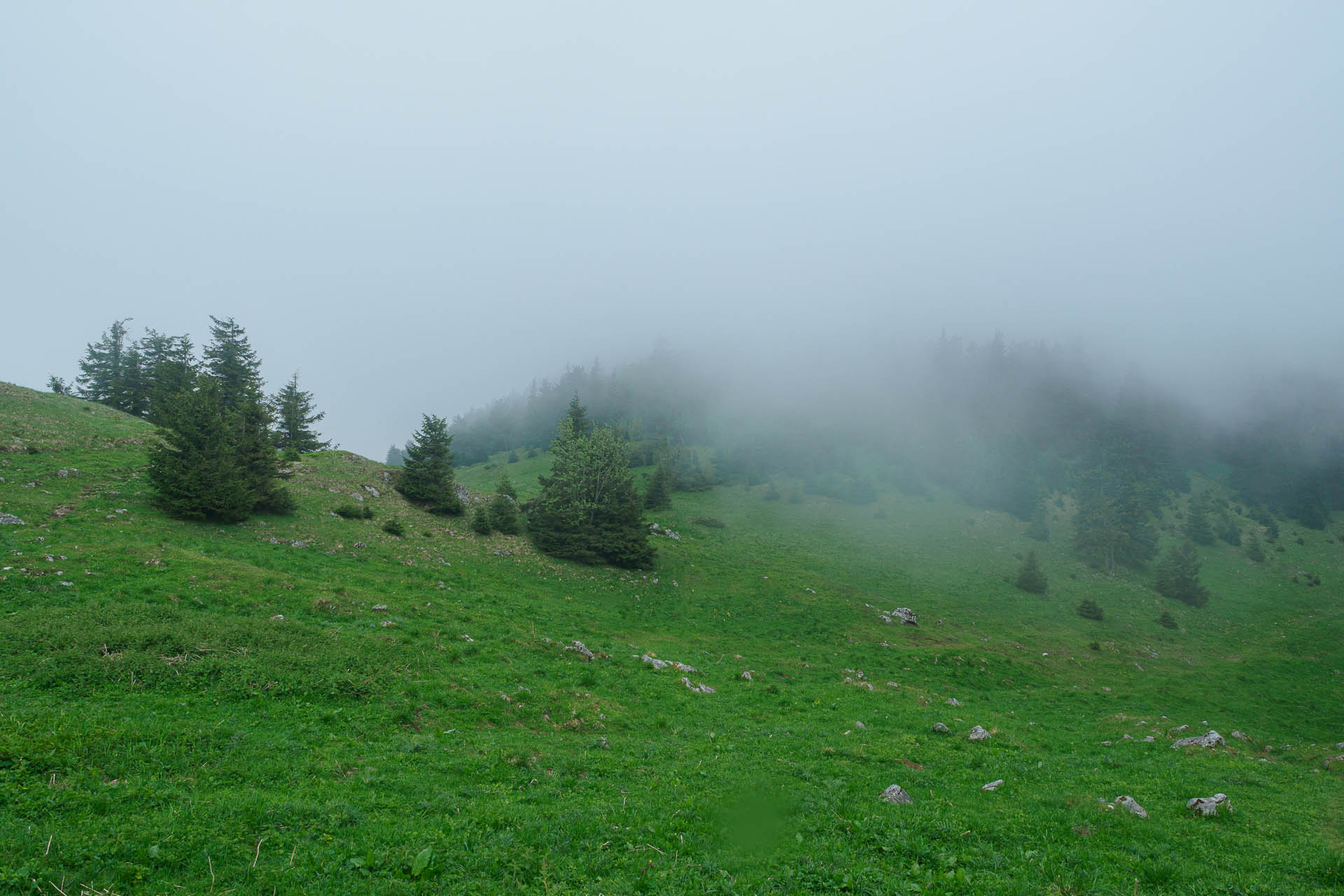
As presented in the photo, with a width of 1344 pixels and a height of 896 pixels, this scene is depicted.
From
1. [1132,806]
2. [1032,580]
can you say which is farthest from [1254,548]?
[1132,806]

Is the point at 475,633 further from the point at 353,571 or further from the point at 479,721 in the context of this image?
the point at 353,571

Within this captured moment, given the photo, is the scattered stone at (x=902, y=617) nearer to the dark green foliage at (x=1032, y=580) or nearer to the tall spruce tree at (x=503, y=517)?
the dark green foliage at (x=1032, y=580)

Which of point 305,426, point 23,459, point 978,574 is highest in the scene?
point 305,426

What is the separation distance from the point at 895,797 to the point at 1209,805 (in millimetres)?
7059

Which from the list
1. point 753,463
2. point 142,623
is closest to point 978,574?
point 753,463

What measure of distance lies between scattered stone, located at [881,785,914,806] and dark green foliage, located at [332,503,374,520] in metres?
35.7

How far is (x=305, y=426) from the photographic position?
58875mm

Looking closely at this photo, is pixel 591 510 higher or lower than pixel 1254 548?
higher

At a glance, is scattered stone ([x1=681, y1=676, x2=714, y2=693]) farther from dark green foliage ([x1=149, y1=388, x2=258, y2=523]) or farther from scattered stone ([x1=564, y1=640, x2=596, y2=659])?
dark green foliage ([x1=149, y1=388, x2=258, y2=523])

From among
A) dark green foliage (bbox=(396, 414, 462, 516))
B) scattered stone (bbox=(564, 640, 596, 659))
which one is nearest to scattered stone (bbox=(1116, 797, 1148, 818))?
scattered stone (bbox=(564, 640, 596, 659))

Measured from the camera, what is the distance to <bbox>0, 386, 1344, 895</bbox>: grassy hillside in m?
7.38

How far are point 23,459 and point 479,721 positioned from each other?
34.5 m

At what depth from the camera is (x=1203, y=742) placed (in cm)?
1662

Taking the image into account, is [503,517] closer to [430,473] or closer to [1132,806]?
[430,473]
